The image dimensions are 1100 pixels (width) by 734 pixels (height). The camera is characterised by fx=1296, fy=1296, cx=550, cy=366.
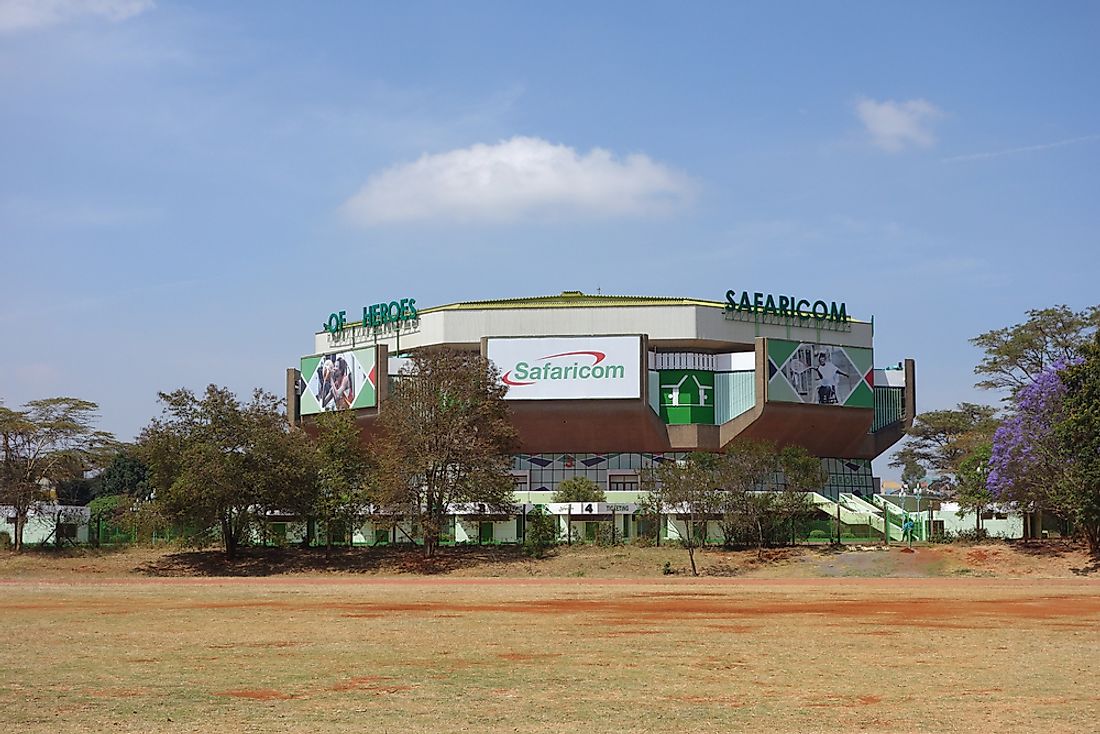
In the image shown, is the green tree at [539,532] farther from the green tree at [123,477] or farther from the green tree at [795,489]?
the green tree at [123,477]

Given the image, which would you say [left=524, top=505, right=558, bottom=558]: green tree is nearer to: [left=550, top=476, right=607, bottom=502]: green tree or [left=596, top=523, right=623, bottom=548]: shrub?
[left=596, top=523, right=623, bottom=548]: shrub

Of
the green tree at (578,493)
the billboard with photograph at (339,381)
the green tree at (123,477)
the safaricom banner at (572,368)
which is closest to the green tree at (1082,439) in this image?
the green tree at (578,493)

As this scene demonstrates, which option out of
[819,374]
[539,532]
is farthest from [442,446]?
[819,374]

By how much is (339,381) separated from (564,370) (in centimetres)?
2104

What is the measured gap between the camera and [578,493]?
98062 millimetres

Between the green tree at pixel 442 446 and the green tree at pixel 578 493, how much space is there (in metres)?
20.5

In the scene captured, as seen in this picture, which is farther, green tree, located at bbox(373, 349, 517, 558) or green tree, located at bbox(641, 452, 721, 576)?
green tree, located at bbox(373, 349, 517, 558)

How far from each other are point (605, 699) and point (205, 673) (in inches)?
293

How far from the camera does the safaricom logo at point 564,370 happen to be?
4230 inches

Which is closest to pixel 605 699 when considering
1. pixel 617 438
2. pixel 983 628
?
pixel 983 628

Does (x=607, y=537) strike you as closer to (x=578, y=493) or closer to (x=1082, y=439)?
(x=578, y=493)

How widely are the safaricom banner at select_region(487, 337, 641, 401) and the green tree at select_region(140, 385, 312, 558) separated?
113ft

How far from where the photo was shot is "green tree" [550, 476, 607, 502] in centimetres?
9756

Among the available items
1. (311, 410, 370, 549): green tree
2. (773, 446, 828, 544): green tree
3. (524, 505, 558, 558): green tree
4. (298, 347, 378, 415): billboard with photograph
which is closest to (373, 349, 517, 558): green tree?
(311, 410, 370, 549): green tree
